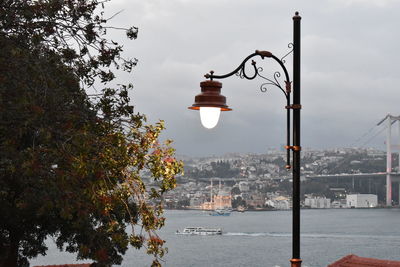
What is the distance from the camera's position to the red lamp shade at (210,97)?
5.89 metres

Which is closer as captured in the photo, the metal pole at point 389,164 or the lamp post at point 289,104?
the lamp post at point 289,104

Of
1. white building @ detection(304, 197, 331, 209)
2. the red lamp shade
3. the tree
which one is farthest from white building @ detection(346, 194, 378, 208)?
the red lamp shade

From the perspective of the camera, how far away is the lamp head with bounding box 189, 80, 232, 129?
588 cm

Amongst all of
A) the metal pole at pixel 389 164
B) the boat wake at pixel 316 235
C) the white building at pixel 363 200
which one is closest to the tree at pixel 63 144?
the boat wake at pixel 316 235

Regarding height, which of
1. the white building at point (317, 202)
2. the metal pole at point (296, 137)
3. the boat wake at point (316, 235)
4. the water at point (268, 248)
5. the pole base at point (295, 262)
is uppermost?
the white building at point (317, 202)

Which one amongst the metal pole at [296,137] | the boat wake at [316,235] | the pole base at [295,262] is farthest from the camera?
the boat wake at [316,235]

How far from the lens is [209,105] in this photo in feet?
19.2

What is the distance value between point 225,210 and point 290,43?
7328 inches

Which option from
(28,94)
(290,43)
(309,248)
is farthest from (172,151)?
(309,248)

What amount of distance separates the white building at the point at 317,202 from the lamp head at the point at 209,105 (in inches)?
7367

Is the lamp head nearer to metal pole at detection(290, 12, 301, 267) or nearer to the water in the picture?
metal pole at detection(290, 12, 301, 267)

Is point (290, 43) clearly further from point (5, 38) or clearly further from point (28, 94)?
point (5, 38)

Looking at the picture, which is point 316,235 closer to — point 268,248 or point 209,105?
point 268,248

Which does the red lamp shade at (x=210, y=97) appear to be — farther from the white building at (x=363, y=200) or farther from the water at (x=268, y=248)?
the white building at (x=363, y=200)
